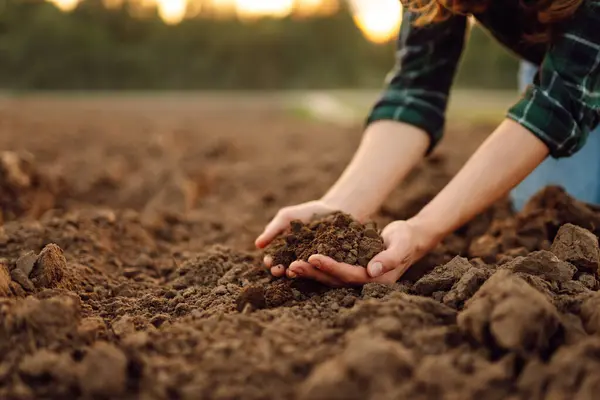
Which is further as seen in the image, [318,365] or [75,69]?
[75,69]

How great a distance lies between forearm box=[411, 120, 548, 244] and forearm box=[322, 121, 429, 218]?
0.27 meters

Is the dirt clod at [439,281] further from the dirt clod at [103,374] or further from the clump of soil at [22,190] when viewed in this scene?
the clump of soil at [22,190]

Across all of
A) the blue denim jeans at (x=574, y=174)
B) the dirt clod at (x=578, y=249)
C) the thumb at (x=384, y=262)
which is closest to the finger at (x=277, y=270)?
the thumb at (x=384, y=262)

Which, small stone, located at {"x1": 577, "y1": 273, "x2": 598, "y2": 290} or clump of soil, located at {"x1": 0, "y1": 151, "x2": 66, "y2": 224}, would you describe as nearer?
small stone, located at {"x1": 577, "y1": 273, "x2": 598, "y2": 290}

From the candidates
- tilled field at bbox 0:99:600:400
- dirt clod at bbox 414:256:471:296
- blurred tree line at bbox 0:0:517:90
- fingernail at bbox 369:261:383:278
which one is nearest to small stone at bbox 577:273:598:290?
tilled field at bbox 0:99:600:400

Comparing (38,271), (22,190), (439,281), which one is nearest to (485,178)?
(439,281)

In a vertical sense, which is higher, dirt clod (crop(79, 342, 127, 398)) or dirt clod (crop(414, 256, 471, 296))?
dirt clod (crop(414, 256, 471, 296))

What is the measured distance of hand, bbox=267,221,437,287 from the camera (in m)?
1.75

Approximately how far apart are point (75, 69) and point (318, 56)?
9.00 meters

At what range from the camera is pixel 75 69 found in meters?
22.1

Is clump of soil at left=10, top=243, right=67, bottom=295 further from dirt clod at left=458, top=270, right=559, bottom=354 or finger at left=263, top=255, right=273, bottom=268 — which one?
dirt clod at left=458, top=270, right=559, bottom=354

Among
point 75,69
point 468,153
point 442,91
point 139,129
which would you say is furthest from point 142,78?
point 442,91

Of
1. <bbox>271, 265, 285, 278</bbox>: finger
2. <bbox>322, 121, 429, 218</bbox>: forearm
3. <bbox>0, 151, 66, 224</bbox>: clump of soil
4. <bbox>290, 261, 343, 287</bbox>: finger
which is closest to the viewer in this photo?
<bbox>290, 261, 343, 287</bbox>: finger

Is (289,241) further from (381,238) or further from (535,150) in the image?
(535,150)
